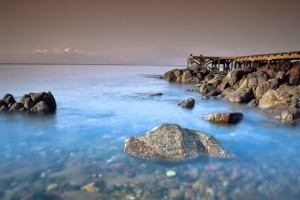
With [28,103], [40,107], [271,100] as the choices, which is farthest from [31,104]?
[271,100]

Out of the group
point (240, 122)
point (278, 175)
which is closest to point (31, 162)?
point (278, 175)

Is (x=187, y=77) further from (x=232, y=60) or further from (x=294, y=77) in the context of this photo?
(x=294, y=77)

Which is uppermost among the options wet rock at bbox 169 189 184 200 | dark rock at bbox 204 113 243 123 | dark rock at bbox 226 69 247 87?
dark rock at bbox 226 69 247 87

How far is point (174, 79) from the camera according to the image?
44188 millimetres

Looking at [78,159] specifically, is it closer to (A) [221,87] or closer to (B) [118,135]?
(B) [118,135]

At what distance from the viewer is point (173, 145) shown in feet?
24.6

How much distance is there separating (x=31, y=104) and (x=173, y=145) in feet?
34.1

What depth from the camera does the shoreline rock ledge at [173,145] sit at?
739 cm

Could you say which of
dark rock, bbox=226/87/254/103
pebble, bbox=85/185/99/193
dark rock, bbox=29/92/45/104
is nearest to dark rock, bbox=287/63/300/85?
dark rock, bbox=226/87/254/103

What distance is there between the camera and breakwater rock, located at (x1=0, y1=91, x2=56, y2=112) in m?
14.4

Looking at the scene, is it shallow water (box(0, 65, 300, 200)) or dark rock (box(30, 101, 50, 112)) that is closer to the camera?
shallow water (box(0, 65, 300, 200))

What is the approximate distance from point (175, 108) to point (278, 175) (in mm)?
10319

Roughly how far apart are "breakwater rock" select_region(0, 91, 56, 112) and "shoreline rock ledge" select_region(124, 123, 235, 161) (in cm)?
862

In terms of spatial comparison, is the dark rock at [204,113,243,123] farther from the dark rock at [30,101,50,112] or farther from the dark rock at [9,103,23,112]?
the dark rock at [9,103,23,112]
